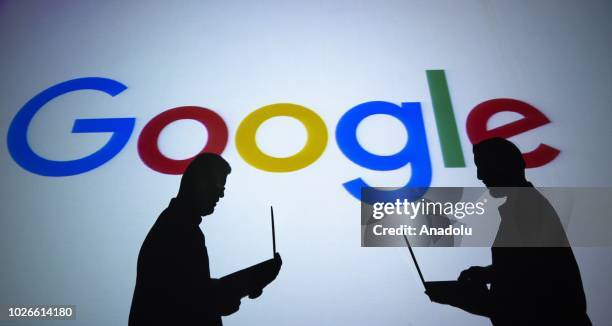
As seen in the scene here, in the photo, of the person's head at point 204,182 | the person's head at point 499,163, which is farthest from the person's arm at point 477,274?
the person's head at point 204,182

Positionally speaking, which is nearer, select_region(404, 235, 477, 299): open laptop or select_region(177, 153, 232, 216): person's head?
select_region(404, 235, 477, 299): open laptop

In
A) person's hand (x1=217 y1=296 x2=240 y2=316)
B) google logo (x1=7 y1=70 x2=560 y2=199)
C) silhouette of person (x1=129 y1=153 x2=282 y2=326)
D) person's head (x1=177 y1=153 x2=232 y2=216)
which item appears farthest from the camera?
google logo (x1=7 y1=70 x2=560 y2=199)

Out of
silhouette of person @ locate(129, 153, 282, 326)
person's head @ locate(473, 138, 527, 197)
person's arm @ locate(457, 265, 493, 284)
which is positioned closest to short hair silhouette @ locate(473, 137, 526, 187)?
person's head @ locate(473, 138, 527, 197)

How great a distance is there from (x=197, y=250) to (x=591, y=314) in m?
2.07

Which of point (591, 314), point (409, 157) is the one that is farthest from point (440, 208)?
point (591, 314)

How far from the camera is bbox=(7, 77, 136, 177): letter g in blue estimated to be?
202cm

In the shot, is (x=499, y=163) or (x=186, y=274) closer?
(x=186, y=274)

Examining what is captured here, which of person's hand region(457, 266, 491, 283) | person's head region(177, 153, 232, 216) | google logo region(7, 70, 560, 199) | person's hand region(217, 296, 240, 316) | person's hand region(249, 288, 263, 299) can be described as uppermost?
google logo region(7, 70, 560, 199)

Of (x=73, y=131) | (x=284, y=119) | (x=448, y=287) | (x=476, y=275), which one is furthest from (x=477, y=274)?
(x=73, y=131)

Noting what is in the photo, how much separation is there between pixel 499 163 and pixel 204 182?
179cm

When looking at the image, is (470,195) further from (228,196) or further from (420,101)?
(228,196)

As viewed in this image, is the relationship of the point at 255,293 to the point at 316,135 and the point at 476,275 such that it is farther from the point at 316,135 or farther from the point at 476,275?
the point at 476,275

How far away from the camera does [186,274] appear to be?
5.12 ft

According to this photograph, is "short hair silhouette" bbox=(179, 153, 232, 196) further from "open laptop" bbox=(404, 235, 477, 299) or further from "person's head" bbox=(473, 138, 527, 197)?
"person's head" bbox=(473, 138, 527, 197)
